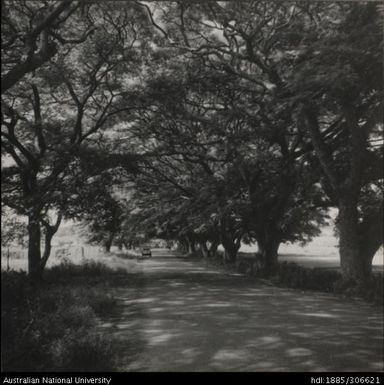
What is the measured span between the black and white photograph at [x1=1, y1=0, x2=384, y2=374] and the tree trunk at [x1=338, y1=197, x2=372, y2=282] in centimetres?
5

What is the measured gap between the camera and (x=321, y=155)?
18.2m

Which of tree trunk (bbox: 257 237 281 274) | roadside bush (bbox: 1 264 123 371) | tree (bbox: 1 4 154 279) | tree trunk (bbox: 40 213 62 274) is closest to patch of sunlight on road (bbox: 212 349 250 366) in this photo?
roadside bush (bbox: 1 264 123 371)

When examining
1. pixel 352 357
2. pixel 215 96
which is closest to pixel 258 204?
pixel 215 96

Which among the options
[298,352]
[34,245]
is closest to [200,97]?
[34,245]

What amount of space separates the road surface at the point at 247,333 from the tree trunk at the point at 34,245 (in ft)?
11.5

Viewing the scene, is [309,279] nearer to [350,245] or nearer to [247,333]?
[350,245]

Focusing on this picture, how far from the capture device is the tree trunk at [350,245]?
674 inches

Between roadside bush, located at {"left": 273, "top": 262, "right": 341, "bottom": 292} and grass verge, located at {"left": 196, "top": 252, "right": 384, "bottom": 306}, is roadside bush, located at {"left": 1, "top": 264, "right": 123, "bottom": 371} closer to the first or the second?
grass verge, located at {"left": 196, "top": 252, "right": 384, "bottom": 306}

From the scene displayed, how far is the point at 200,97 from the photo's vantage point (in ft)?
67.4

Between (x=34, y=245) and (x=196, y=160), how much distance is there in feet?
39.7

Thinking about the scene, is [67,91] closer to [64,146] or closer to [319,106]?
[64,146]

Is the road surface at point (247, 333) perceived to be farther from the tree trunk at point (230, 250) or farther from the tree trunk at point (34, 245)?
the tree trunk at point (230, 250)

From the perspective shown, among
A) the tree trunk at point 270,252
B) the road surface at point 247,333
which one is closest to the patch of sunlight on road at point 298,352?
the road surface at point 247,333

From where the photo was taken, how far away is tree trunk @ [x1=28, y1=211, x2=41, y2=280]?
1581 centimetres
